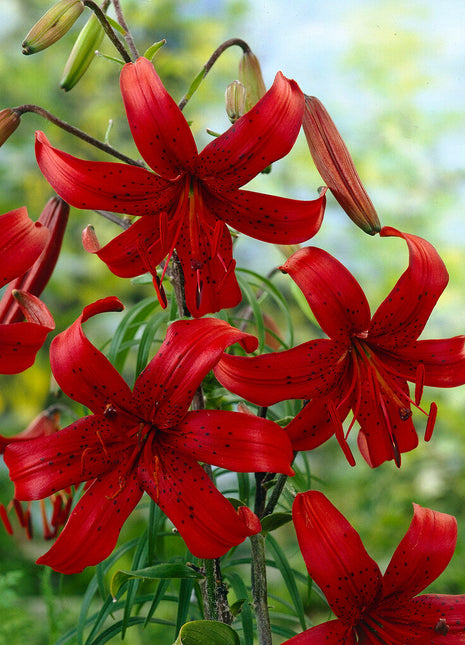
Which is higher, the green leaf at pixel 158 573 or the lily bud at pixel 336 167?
the lily bud at pixel 336 167

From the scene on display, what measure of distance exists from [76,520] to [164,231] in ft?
0.85

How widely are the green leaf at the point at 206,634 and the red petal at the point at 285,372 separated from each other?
19 centimetres

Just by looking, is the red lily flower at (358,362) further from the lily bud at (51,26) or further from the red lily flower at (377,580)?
the lily bud at (51,26)

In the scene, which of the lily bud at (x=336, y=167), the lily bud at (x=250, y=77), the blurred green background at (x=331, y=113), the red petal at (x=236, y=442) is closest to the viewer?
the red petal at (x=236, y=442)

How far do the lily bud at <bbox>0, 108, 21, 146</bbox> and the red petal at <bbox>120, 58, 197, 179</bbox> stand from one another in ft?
0.56

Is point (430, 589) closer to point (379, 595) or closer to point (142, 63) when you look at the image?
point (379, 595)

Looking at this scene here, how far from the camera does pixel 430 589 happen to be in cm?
167

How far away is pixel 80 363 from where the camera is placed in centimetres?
57

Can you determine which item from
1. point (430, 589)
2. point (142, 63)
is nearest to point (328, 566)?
point (142, 63)

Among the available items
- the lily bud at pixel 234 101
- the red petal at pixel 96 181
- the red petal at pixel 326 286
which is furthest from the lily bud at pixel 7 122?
the red petal at pixel 326 286

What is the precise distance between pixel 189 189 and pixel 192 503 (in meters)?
0.29

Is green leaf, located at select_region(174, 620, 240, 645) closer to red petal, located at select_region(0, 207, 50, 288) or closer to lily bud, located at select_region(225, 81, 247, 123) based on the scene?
red petal, located at select_region(0, 207, 50, 288)

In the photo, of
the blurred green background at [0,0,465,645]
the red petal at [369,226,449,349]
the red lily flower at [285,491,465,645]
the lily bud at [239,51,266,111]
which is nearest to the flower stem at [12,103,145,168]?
the lily bud at [239,51,266,111]

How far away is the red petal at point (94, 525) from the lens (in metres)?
0.56
